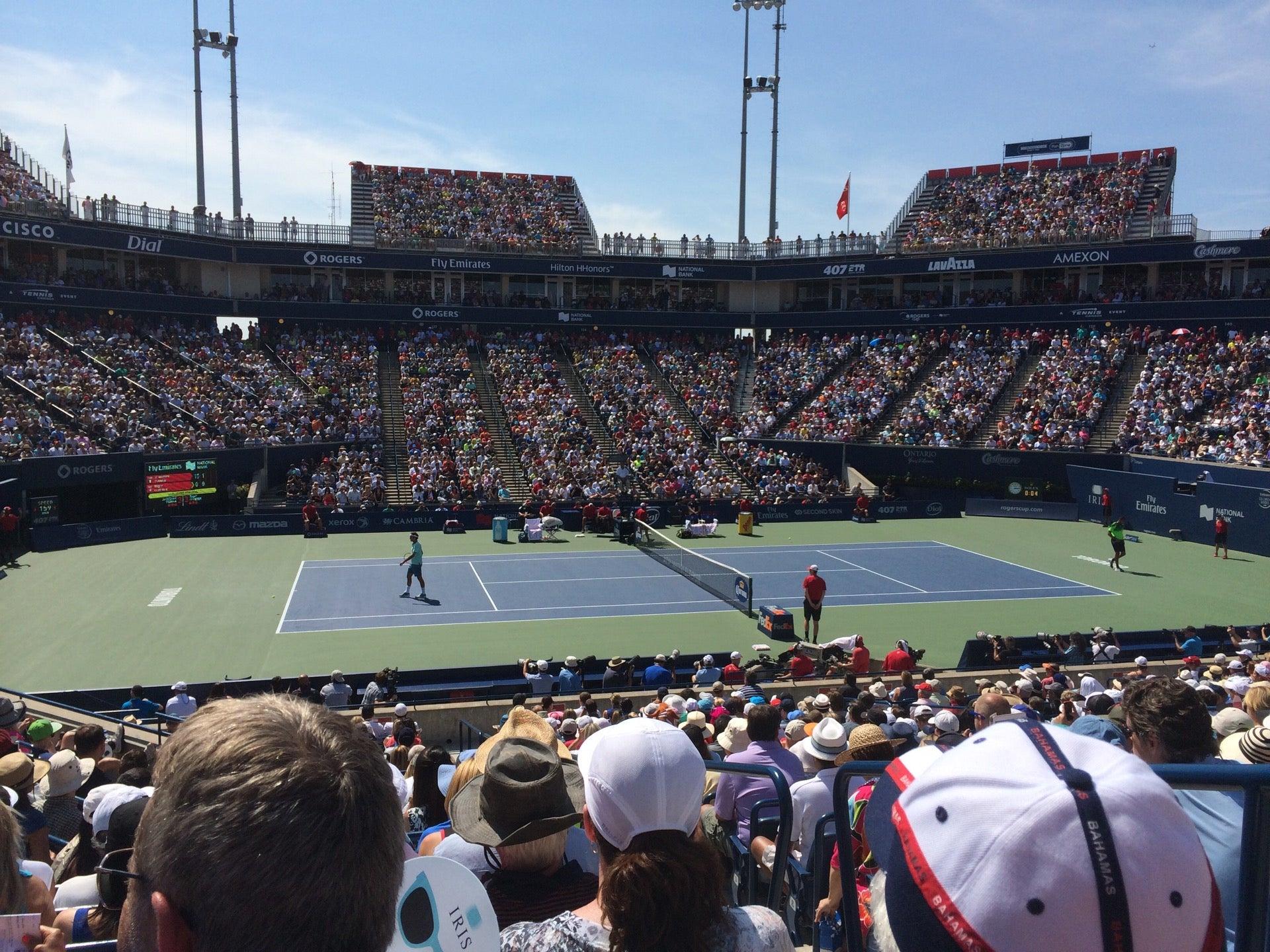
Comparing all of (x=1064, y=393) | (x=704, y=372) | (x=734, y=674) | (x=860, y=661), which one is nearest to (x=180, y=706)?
(x=734, y=674)

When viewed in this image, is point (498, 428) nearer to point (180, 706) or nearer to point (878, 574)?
point (878, 574)

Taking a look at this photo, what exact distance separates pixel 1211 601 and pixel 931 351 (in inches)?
1106

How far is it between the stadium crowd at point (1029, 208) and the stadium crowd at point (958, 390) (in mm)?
6383

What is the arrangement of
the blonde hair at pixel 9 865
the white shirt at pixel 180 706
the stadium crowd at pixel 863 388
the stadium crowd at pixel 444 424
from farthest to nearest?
the stadium crowd at pixel 863 388
the stadium crowd at pixel 444 424
the white shirt at pixel 180 706
the blonde hair at pixel 9 865

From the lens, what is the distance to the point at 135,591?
26.4 metres

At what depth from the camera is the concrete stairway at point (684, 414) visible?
153 ft

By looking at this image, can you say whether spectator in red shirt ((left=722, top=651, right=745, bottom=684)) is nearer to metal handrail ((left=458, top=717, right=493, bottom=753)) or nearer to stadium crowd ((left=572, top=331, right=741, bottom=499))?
metal handrail ((left=458, top=717, right=493, bottom=753))

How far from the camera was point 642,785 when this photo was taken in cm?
278

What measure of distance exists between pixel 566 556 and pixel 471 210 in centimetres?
3448

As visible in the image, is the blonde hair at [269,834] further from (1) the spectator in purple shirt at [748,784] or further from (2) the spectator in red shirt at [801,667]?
(2) the spectator in red shirt at [801,667]

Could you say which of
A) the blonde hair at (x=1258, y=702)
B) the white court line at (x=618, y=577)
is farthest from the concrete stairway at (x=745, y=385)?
the blonde hair at (x=1258, y=702)

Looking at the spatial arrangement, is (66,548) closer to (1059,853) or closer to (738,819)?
(738,819)

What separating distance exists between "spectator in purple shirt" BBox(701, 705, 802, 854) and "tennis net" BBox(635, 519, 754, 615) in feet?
62.5

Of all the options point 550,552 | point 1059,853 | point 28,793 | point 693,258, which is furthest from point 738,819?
point 693,258
